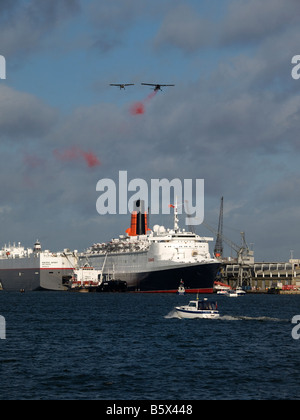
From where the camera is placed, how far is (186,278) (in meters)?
173

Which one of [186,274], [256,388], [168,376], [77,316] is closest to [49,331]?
[77,316]

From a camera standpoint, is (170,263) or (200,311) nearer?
(200,311)

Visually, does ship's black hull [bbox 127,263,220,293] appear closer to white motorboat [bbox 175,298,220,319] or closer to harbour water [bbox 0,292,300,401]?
white motorboat [bbox 175,298,220,319]

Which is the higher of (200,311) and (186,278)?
(186,278)

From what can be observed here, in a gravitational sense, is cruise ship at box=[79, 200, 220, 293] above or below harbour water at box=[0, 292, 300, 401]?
above

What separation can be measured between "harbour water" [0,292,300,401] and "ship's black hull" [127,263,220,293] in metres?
87.4

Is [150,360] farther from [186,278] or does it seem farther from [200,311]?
[186,278]

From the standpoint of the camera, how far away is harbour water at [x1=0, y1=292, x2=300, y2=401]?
40500mm

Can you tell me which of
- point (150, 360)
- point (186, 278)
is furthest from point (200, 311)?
point (186, 278)

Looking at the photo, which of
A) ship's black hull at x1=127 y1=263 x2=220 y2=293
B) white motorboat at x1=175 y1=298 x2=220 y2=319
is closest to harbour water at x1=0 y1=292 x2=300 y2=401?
white motorboat at x1=175 y1=298 x2=220 y2=319

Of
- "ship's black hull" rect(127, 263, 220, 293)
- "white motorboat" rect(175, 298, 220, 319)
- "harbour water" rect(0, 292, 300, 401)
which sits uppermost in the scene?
"ship's black hull" rect(127, 263, 220, 293)

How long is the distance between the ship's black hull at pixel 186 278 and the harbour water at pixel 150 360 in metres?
87.4

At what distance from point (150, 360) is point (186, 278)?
4786 inches

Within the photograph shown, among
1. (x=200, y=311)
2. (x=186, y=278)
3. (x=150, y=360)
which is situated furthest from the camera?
(x=186, y=278)
